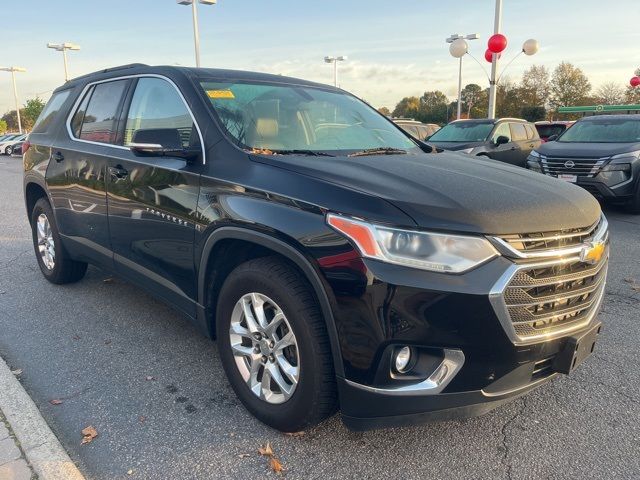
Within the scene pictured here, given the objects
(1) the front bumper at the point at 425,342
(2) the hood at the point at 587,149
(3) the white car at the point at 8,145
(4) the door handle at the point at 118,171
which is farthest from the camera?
(3) the white car at the point at 8,145

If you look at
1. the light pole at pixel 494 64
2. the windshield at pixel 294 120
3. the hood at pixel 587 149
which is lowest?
the hood at pixel 587 149

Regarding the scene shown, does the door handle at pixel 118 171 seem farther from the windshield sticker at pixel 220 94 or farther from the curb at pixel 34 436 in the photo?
the curb at pixel 34 436

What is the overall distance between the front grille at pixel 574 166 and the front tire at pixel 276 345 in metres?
7.30

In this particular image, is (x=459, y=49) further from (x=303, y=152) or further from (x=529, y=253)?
(x=529, y=253)

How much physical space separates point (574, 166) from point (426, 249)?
24.1ft

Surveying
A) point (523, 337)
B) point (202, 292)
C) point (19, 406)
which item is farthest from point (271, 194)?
point (19, 406)

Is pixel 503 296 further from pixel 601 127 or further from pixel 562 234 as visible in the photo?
pixel 601 127

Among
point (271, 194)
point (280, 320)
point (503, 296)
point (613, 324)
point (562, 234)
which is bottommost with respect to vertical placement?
point (613, 324)

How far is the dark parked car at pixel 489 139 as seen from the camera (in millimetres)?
10805

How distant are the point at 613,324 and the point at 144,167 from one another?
3551 mm

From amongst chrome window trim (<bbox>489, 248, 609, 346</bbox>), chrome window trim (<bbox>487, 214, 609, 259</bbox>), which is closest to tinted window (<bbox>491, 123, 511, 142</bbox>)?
chrome window trim (<bbox>487, 214, 609, 259</bbox>)

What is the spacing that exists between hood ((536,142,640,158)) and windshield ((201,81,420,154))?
5.65 m

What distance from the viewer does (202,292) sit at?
9.37 feet

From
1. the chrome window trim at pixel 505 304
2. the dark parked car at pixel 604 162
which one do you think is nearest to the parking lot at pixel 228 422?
the chrome window trim at pixel 505 304
